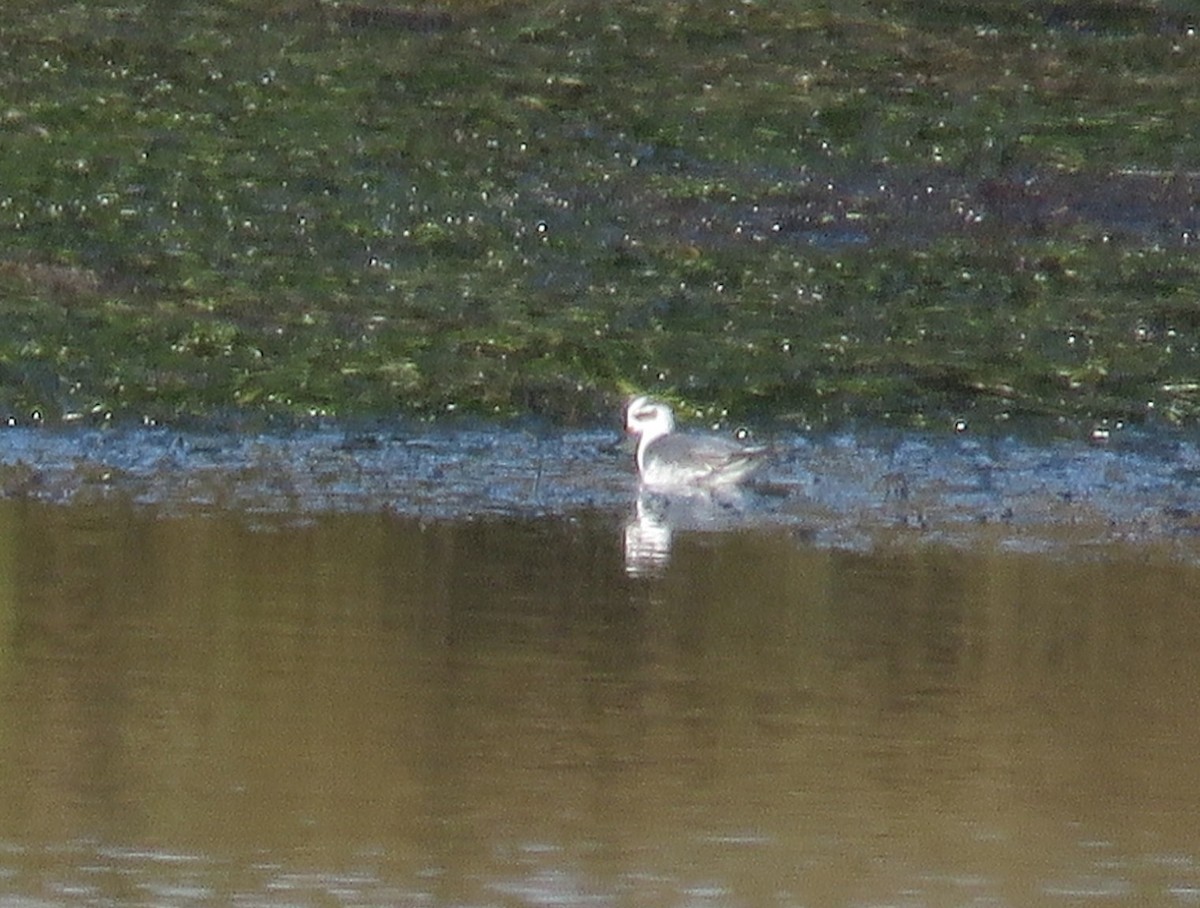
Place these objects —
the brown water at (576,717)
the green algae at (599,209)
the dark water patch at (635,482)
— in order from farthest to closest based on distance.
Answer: the green algae at (599,209), the dark water patch at (635,482), the brown water at (576,717)

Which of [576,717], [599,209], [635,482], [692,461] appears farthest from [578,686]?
[599,209]

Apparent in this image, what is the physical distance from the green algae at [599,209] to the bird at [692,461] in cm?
149

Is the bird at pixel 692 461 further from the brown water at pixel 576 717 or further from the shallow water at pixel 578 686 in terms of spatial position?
the brown water at pixel 576 717

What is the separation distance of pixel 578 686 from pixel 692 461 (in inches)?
149

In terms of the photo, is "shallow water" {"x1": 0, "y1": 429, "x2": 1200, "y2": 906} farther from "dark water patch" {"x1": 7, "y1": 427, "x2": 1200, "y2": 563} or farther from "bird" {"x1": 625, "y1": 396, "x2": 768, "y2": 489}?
"bird" {"x1": 625, "y1": 396, "x2": 768, "y2": 489}

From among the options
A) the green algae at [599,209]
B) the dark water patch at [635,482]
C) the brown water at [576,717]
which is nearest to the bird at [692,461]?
the dark water patch at [635,482]

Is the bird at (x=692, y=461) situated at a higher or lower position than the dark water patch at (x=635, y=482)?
higher

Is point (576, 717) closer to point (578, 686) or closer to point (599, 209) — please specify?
point (578, 686)

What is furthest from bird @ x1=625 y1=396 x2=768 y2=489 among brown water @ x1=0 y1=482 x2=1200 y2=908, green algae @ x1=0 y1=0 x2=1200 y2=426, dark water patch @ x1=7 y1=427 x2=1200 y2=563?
green algae @ x1=0 y1=0 x2=1200 y2=426

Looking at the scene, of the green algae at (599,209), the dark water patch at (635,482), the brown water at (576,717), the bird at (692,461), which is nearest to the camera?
the brown water at (576,717)

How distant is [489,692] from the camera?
8.92m

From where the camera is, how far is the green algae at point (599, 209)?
604 inches

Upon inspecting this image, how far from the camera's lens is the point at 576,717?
8664 millimetres

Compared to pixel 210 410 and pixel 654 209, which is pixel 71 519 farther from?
pixel 654 209
